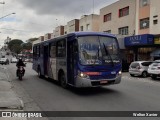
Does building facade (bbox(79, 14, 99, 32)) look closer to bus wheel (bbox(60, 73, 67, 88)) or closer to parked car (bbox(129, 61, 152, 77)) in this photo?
parked car (bbox(129, 61, 152, 77))

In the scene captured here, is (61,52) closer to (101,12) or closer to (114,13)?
(114,13)

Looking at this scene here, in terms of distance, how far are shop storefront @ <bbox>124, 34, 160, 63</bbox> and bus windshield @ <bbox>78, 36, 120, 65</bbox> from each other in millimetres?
20340

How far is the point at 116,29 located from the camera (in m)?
45.2

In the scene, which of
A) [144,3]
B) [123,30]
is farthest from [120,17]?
[144,3]

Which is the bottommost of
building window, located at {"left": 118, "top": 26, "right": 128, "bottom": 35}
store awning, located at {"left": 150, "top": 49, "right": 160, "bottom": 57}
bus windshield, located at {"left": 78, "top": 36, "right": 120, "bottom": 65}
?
store awning, located at {"left": 150, "top": 49, "right": 160, "bottom": 57}

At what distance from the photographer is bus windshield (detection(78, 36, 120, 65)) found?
1200 cm

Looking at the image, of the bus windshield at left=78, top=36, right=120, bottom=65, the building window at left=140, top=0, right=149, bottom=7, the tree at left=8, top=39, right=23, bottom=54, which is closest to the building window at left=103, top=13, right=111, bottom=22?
the building window at left=140, top=0, right=149, bottom=7

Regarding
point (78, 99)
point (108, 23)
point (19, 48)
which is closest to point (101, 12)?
point (108, 23)

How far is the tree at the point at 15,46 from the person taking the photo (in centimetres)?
14262

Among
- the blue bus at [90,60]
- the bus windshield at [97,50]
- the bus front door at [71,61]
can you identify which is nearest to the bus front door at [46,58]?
the blue bus at [90,60]

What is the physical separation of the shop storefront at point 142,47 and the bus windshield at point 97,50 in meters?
20.3

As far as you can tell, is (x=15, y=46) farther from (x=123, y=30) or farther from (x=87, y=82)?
(x=87, y=82)

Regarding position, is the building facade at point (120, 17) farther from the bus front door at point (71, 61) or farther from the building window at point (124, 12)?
the bus front door at point (71, 61)

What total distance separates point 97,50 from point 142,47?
25.5m
